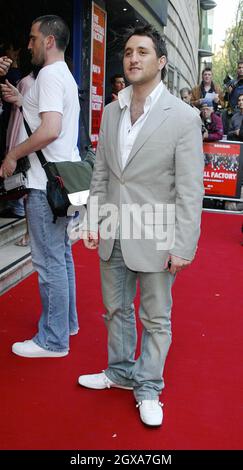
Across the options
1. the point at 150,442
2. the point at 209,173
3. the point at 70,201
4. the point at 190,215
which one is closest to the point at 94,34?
the point at 209,173

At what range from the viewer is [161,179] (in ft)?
8.60

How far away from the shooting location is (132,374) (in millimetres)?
3020

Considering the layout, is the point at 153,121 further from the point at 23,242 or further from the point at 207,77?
the point at 207,77

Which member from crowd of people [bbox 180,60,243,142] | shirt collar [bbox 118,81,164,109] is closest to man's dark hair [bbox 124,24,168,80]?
shirt collar [bbox 118,81,164,109]

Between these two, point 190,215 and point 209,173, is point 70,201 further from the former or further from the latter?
point 209,173

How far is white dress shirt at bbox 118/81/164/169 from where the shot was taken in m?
2.63

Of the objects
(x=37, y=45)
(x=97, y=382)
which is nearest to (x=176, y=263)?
(x=97, y=382)

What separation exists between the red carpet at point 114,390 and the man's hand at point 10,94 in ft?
5.14

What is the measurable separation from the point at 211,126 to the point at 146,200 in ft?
22.0

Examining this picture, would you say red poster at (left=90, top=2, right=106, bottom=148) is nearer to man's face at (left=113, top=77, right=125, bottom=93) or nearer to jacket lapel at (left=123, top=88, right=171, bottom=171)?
man's face at (left=113, top=77, right=125, bottom=93)

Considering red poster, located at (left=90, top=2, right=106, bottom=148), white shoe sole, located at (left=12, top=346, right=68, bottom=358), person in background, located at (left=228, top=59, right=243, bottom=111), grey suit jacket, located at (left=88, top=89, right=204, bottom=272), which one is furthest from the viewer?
person in background, located at (left=228, top=59, right=243, bottom=111)

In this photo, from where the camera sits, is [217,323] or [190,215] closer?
[190,215]

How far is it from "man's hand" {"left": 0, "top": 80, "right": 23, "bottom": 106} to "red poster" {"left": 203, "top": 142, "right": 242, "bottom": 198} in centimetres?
612

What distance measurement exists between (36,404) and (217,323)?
1.73 meters
